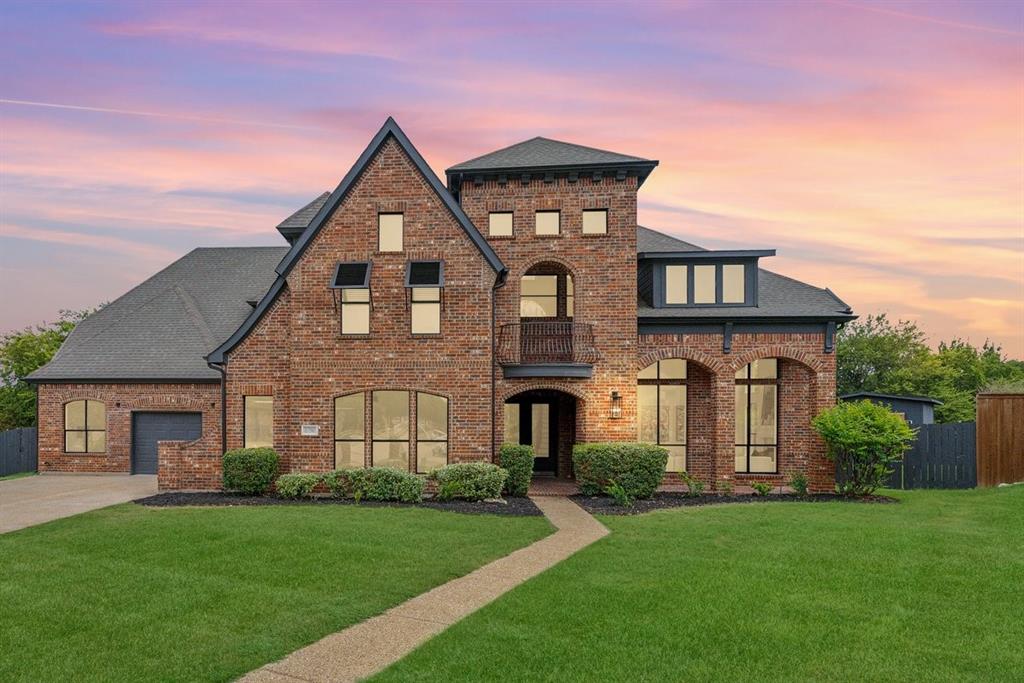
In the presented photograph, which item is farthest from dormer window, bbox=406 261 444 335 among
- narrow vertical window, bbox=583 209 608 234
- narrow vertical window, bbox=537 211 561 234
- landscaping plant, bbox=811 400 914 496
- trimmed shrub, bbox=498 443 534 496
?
landscaping plant, bbox=811 400 914 496

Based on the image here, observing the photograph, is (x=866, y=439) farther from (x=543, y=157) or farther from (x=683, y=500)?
(x=543, y=157)

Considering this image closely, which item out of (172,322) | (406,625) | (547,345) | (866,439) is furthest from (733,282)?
(172,322)

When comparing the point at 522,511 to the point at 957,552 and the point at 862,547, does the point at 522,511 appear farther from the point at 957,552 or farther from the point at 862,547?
the point at 957,552

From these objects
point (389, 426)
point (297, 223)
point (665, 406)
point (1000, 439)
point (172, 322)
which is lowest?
point (1000, 439)

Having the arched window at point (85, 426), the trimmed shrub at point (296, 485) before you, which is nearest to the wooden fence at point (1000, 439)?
the trimmed shrub at point (296, 485)

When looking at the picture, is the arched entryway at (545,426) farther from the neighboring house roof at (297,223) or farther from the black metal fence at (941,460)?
the black metal fence at (941,460)

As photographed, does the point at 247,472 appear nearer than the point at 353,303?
Yes

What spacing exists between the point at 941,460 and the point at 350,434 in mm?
16894

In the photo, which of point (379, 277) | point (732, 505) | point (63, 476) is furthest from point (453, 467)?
point (63, 476)

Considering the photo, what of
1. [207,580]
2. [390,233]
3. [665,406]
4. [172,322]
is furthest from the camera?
[172,322]

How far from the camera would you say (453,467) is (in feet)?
54.7

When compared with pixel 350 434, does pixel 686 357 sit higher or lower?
higher

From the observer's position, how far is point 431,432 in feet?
58.0

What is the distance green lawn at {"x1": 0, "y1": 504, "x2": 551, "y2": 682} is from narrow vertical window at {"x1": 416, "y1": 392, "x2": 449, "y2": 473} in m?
3.20
